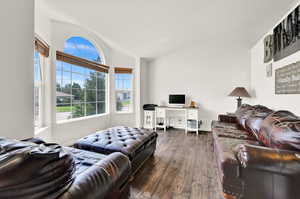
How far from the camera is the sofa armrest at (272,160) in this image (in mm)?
945

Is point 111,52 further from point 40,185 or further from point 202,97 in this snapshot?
point 40,185

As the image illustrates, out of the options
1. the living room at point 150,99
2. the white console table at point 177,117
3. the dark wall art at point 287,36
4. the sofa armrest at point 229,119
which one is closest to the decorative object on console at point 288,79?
the living room at point 150,99

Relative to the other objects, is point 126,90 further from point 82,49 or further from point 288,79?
point 288,79

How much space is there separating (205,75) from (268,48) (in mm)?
1631

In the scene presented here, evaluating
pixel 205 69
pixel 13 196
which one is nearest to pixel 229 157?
pixel 13 196

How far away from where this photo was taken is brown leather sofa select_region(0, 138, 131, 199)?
506mm

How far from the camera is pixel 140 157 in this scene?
2051 mm

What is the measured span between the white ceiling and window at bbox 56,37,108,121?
91 centimetres

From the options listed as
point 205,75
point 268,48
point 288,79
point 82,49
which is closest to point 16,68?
point 82,49

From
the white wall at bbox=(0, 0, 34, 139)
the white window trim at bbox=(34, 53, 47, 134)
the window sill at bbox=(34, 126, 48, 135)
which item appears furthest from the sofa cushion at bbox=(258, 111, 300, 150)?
the white window trim at bbox=(34, 53, 47, 134)

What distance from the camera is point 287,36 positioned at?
2219 millimetres

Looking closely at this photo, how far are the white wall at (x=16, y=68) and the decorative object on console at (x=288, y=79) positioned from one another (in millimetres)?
3347

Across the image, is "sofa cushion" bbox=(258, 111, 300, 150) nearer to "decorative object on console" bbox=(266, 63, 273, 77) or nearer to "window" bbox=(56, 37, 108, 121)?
"decorative object on console" bbox=(266, 63, 273, 77)

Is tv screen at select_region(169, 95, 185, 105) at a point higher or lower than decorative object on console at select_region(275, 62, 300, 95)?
lower
